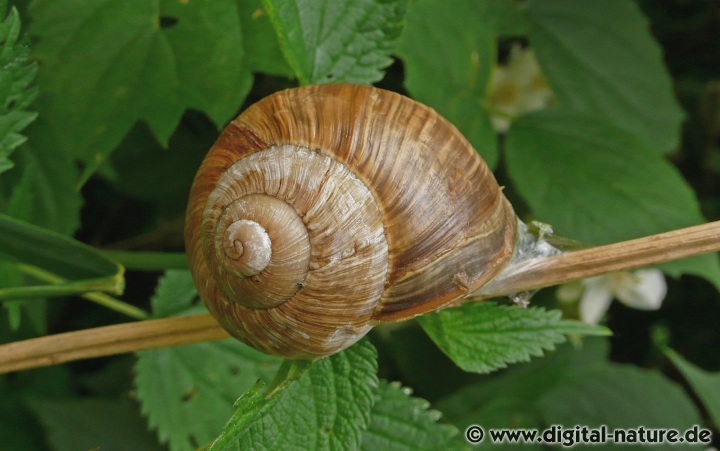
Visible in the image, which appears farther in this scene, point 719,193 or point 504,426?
point 719,193

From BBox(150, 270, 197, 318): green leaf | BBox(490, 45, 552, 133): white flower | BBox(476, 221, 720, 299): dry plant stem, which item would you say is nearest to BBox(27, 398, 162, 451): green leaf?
BBox(150, 270, 197, 318): green leaf

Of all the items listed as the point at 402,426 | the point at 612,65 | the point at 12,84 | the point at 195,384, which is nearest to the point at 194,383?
the point at 195,384

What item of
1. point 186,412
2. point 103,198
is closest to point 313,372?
point 186,412

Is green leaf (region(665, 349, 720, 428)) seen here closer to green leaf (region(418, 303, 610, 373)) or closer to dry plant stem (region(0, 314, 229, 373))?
green leaf (region(418, 303, 610, 373))

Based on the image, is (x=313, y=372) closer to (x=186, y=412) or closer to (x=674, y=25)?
(x=186, y=412)

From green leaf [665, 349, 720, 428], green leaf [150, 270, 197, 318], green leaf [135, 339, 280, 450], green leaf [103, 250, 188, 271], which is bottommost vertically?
green leaf [665, 349, 720, 428]

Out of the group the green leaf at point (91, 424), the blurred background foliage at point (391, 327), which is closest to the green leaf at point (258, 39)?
the blurred background foliage at point (391, 327)

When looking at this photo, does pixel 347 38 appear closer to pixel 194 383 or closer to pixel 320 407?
pixel 320 407
